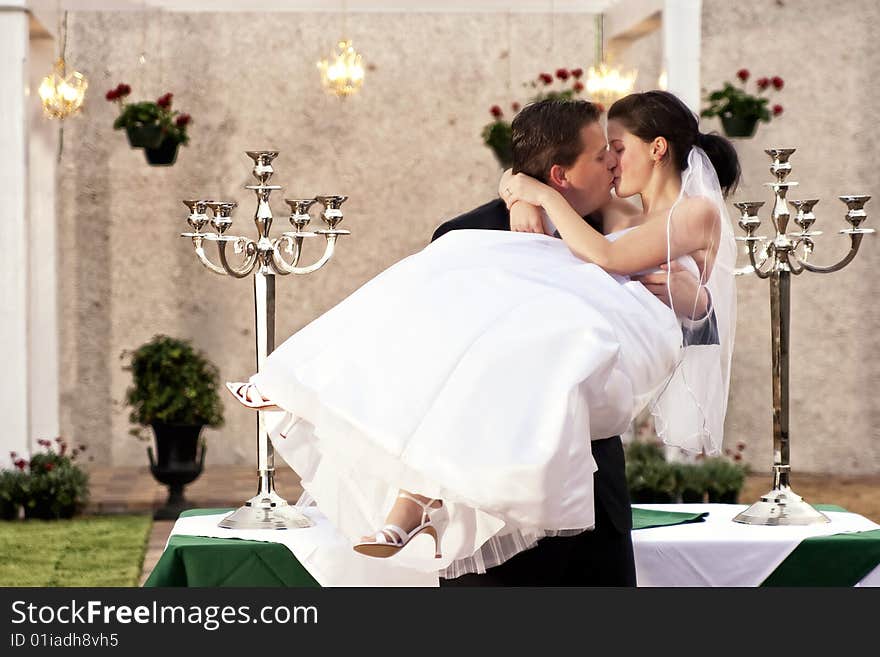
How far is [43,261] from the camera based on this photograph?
9203mm

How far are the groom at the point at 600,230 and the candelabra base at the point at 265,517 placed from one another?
57 cm

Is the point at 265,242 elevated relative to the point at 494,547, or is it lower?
elevated

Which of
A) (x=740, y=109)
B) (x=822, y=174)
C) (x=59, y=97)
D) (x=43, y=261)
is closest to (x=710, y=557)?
(x=740, y=109)

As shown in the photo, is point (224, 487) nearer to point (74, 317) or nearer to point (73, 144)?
point (74, 317)

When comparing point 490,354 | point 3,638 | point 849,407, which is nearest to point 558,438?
point 490,354

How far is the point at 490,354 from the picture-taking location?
282 cm

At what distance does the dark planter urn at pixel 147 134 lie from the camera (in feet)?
29.6

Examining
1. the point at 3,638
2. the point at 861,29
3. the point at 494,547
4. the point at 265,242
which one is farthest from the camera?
the point at 861,29

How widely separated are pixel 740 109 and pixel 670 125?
18.9 ft

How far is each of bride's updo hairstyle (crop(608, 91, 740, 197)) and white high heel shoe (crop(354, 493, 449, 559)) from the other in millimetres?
1147

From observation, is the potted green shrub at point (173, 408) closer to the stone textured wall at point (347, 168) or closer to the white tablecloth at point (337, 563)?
the stone textured wall at point (347, 168)

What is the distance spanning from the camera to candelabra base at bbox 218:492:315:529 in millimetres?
3521

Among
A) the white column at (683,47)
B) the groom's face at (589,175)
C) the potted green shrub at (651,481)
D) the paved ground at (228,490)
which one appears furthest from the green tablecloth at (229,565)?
the white column at (683,47)

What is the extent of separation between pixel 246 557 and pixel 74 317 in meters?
7.64
